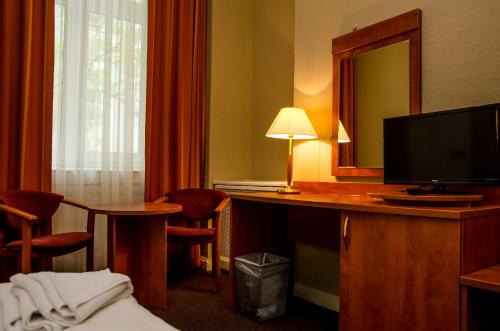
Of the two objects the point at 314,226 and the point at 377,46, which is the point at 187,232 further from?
the point at 377,46

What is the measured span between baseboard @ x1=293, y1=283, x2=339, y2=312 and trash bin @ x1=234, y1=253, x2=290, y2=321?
1.10 feet

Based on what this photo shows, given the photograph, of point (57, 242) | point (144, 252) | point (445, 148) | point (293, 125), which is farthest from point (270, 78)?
point (57, 242)

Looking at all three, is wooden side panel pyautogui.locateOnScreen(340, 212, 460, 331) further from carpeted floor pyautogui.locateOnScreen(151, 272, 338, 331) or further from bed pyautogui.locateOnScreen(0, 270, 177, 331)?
bed pyautogui.locateOnScreen(0, 270, 177, 331)

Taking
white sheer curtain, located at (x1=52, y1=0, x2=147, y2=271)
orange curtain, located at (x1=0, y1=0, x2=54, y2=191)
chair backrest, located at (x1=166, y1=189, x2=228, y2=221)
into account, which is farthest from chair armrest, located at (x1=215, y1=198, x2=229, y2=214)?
orange curtain, located at (x1=0, y1=0, x2=54, y2=191)

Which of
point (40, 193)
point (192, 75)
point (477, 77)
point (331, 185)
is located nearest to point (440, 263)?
point (477, 77)

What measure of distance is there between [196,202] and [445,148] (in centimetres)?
201

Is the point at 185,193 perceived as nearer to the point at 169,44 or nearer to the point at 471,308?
the point at 169,44

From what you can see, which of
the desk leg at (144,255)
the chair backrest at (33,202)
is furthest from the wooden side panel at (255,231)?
the chair backrest at (33,202)

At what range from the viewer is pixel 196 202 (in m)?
3.26

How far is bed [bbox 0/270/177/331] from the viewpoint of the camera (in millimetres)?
928

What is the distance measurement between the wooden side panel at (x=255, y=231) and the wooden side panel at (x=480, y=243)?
1.45 metres

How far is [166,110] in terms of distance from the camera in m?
3.39

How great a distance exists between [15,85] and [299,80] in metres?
2.02

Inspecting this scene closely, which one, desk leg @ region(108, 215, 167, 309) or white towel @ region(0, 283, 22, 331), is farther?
desk leg @ region(108, 215, 167, 309)
